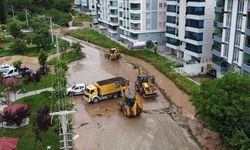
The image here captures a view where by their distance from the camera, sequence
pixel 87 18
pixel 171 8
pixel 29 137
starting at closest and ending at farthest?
pixel 29 137 < pixel 171 8 < pixel 87 18

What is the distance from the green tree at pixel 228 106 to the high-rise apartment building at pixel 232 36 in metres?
10.4

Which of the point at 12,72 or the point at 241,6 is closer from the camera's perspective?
the point at 241,6

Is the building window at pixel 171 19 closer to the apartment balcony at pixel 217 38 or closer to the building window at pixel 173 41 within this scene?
the building window at pixel 173 41

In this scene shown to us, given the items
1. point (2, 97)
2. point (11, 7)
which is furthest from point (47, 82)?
point (11, 7)

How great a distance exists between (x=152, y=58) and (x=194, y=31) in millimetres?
9552

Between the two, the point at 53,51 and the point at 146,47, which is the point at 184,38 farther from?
the point at 53,51

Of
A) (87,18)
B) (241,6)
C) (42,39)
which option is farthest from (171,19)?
(87,18)

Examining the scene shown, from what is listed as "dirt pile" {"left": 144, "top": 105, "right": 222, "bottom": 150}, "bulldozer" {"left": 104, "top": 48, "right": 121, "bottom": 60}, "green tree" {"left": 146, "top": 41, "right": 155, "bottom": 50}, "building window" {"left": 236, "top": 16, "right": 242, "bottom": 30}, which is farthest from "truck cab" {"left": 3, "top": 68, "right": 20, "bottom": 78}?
"building window" {"left": 236, "top": 16, "right": 242, "bottom": 30}

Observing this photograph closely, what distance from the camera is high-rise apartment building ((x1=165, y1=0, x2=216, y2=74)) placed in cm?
4244

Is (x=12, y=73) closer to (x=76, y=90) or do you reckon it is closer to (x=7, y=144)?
(x=76, y=90)

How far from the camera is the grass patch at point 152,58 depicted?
37969 millimetres

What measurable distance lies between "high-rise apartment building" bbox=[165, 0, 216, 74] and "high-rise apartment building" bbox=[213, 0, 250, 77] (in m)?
3.84

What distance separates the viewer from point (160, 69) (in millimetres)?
45375

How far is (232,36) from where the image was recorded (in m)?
34.7
